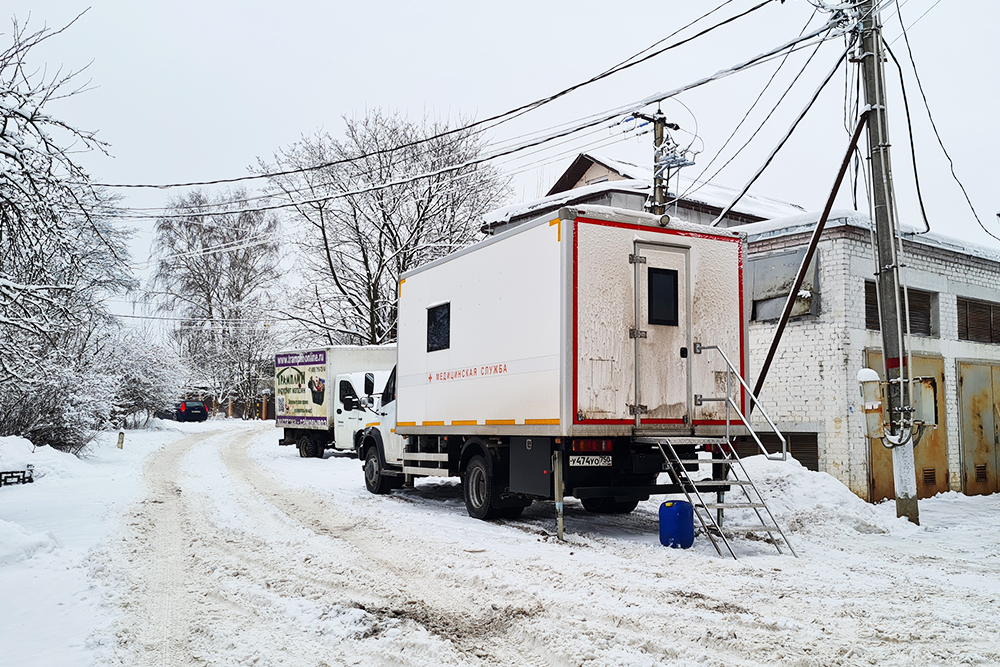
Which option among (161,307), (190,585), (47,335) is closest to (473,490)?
(190,585)

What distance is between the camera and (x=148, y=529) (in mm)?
10156

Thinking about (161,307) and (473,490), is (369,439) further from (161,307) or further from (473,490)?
(161,307)

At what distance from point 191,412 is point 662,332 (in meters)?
42.0

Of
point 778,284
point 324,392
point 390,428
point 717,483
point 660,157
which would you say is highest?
point 660,157

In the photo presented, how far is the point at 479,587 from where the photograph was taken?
7035mm

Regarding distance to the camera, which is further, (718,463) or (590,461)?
(718,463)

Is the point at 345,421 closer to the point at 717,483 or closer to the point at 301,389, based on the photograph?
the point at 301,389

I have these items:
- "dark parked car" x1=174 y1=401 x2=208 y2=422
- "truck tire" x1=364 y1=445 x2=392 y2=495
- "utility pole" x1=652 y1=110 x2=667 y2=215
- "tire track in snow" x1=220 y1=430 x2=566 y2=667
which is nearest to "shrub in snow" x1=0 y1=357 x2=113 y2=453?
"truck tire" x1=364 y1=445 x2=392 y2=495

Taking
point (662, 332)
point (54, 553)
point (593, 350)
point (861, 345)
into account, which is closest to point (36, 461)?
point (54, 553)

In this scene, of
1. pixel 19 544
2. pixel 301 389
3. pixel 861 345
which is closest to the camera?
pixel 19 544

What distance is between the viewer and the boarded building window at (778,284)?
47.0ft

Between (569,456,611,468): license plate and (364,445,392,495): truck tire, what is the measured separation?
543 cm

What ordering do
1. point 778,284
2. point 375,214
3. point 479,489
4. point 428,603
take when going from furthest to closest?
point 375,214
point 778,284
point 479,489
point 428,603

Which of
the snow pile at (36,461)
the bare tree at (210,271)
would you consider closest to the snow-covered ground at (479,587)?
the snow pile at (36,461)
